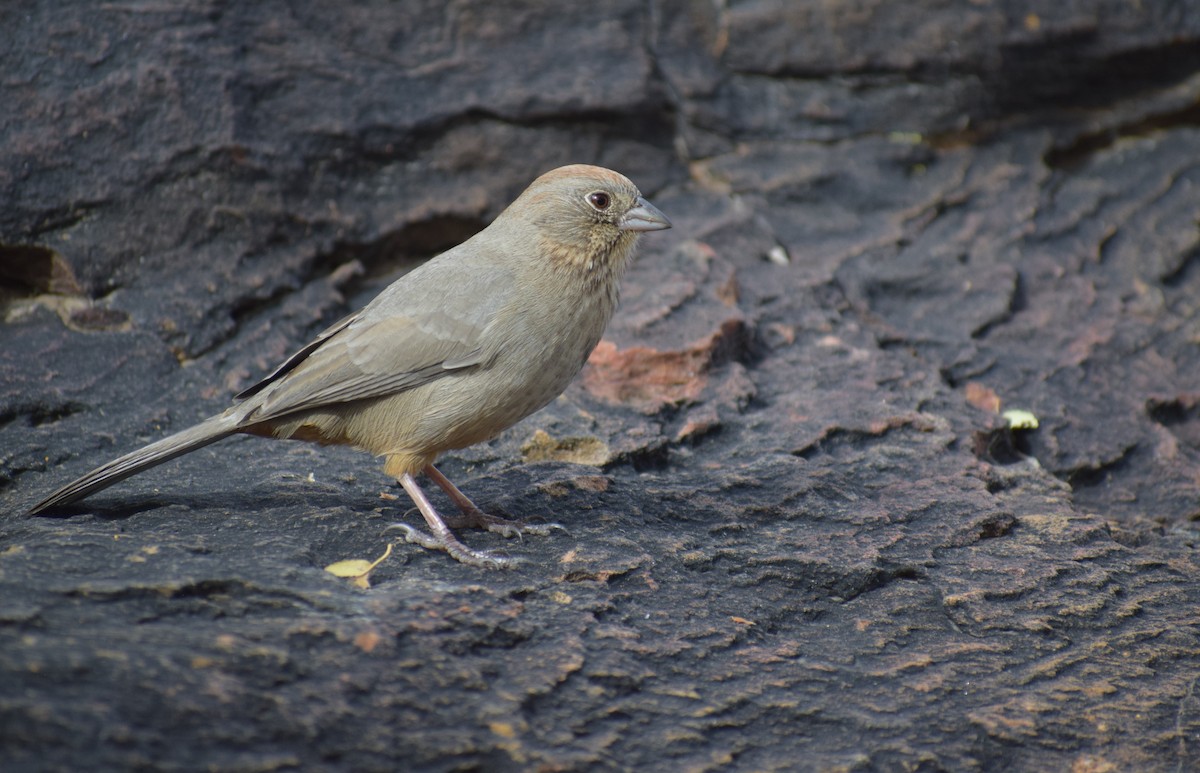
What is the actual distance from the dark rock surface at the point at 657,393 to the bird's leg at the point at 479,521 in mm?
84

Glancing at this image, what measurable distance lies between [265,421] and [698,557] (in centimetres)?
192

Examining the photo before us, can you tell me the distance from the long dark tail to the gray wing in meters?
0.16

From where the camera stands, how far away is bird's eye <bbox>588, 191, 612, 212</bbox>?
4.98 meters

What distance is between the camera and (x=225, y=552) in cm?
395

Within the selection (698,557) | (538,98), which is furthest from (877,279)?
(698,557)

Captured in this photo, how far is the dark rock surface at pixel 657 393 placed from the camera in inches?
131

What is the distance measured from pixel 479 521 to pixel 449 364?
685mm

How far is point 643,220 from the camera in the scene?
5023mm

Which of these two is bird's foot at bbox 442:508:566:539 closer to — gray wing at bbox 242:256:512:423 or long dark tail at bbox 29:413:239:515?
gray wing at bbox 242:256:512:423

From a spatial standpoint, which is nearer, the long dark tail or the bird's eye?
the long dark tail

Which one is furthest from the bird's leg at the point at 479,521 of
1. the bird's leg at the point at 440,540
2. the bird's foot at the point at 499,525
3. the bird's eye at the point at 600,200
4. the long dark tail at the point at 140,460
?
the bird's eye at the point at 600,200

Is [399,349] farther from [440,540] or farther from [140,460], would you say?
[140,460]

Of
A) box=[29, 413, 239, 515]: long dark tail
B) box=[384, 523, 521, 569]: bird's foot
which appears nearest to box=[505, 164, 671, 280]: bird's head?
box=[384, 523, 521, 569]: bird's foot

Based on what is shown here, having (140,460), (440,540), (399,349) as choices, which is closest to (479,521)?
(440,540)
